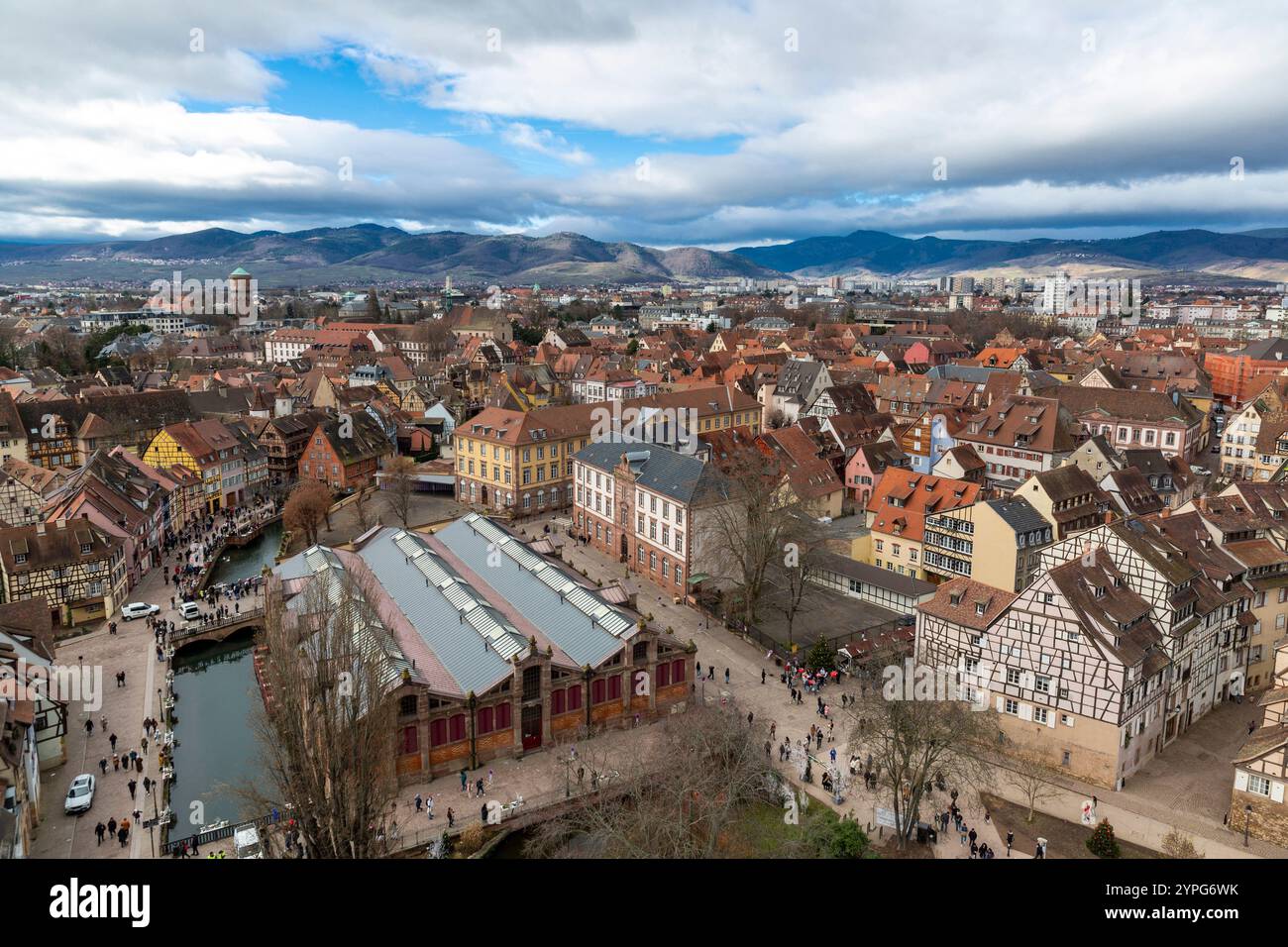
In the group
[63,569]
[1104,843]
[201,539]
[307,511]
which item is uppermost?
[307,511]

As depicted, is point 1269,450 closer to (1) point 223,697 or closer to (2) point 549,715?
(2) point 549,715

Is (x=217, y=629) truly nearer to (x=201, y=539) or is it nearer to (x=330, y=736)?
(x=201, y=539)

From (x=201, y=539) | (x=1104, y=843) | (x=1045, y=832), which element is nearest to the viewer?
(x=1104, y=843)

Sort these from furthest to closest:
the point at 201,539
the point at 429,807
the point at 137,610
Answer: the point at 201,539 < the point at 137,610 < the point at 429,807

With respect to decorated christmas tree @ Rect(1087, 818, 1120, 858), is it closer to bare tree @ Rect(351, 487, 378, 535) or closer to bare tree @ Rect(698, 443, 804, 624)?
bare tree @ Rect(698, 443, 804, 624)

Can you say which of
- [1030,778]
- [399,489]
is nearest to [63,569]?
[399,489]
